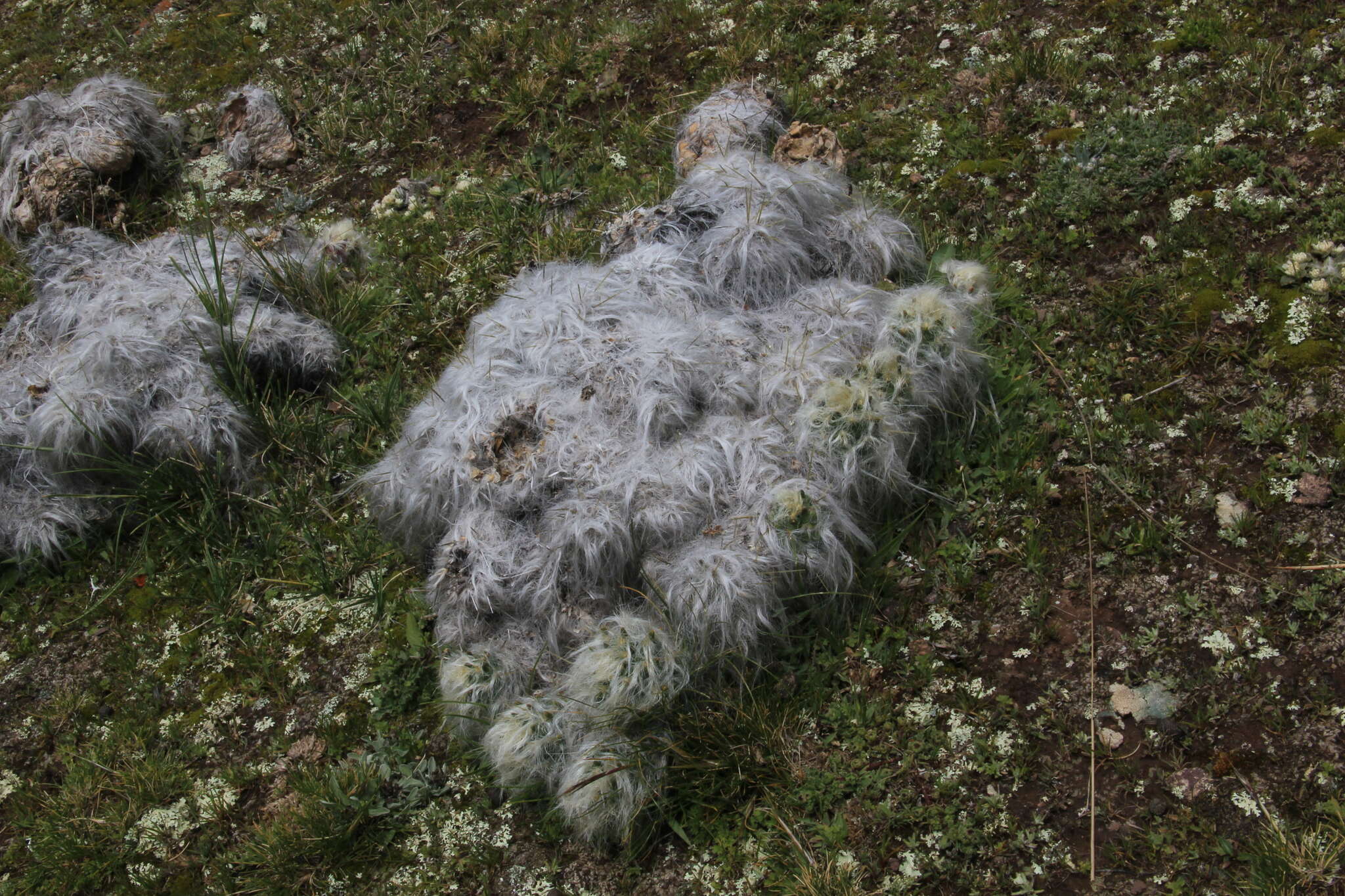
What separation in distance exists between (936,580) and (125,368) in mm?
4283

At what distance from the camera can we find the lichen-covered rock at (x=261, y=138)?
6.96 meters

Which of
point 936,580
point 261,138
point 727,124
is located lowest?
point 936,580

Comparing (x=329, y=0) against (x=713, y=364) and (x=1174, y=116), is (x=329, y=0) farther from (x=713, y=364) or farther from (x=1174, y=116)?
(x=1174, y=116)

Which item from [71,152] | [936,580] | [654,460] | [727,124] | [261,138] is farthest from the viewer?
[261,138]

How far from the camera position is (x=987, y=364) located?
14.6ft

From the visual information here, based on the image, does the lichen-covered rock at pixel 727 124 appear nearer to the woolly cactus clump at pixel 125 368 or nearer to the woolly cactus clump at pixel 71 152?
the woolly cactus clump at pixel 125 368

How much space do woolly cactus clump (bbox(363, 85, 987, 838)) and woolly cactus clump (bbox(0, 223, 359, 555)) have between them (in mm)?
1091

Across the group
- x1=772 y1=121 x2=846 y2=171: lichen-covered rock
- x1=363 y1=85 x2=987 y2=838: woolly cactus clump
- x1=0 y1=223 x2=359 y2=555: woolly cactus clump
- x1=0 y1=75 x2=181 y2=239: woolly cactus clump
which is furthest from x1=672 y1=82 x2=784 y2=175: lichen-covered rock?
Result: x1=0 y1=75 x2=181 y2=239: woolly cactus clump

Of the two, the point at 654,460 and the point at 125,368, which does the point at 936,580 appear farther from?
the point at 125,368

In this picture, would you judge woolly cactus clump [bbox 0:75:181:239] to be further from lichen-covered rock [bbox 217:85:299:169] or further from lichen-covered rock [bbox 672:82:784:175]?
lichen-covered rock [bbox 672:82:784:175]

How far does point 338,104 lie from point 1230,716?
22.4ft

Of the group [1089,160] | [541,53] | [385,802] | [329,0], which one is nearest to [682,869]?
[385,802]

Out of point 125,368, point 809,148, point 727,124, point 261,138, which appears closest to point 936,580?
point 809,148

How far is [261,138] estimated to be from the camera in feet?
23.0
